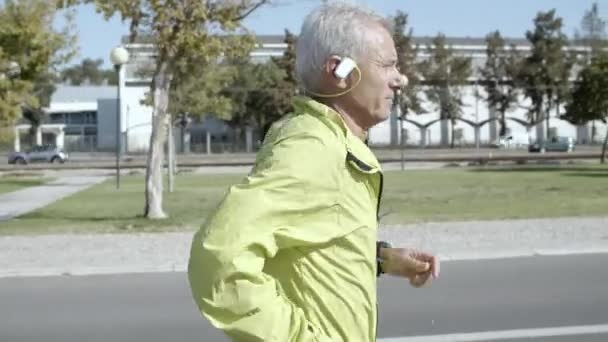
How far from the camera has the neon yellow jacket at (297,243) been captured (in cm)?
194

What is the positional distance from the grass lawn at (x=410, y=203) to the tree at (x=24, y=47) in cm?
299

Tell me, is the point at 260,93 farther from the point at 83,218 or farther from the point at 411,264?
the point at 411,264

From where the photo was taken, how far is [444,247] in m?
12.5

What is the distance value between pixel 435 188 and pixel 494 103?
46409 mm

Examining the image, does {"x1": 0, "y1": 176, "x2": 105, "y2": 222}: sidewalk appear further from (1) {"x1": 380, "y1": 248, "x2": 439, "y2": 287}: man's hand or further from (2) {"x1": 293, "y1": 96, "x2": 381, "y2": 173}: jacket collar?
(2) {"x1": 293, "y1": 96, "x2": 381, "y2": 173}: jacket collar

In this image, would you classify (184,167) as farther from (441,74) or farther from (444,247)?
(444,247)

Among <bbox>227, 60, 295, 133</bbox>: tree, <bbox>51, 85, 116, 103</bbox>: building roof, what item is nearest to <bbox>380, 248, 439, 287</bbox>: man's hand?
<bbox>227, 60, 295, 133</bbox>: tree

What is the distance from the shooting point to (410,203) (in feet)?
67.3

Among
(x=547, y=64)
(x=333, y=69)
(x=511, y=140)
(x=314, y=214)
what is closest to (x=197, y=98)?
(x=511, y=140)

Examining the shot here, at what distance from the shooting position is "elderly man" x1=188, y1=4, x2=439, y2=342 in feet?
6.38

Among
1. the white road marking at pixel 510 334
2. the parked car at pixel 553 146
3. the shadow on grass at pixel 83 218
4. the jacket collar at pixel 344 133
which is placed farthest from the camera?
the parked car at pixel 553 146

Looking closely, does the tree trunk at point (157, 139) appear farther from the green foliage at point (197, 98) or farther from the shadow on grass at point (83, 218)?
the green foliage at point (197, 98)

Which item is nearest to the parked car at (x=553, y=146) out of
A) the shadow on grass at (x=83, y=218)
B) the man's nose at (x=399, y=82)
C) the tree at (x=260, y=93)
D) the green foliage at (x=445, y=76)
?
the green foliage at (x=445, y=76)

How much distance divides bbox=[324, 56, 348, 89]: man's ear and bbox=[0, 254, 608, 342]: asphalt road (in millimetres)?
5496
